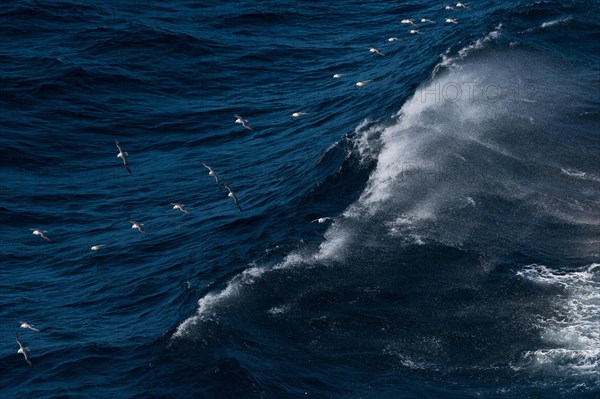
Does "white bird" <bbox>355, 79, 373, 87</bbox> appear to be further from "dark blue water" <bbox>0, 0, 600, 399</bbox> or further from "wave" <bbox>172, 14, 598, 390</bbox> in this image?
"wave" <bbox>172, 14, 598, 390</bbox>

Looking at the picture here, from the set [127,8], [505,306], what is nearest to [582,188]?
[505,306]

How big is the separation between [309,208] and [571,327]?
1994 cm

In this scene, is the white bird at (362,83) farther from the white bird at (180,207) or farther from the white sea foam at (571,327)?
the white sea foam at (571,327)

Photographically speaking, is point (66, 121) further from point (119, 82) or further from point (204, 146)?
point (204, 146)

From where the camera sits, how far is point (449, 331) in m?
52.9

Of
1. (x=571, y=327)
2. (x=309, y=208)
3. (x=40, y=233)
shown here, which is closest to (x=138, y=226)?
(x=40, y=233)

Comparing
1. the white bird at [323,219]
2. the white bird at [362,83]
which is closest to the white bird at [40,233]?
the white bird at [323,219]

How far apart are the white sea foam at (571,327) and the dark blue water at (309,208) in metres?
0.10

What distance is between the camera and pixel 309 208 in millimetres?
65688

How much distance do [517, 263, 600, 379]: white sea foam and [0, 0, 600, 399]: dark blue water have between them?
10cm

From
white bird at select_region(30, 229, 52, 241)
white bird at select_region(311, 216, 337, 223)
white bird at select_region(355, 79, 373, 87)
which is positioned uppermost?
white bird at select_region(355, 79, 373, 87)

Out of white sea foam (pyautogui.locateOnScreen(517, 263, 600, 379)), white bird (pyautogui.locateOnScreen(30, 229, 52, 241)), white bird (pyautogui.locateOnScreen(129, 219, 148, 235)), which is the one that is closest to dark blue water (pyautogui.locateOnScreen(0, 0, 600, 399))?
white sea foam (pyautogui.locateOnScreen(517, 263, 600, 379))

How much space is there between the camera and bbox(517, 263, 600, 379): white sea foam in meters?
49.0

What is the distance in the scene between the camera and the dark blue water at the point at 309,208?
5181 centimetres
